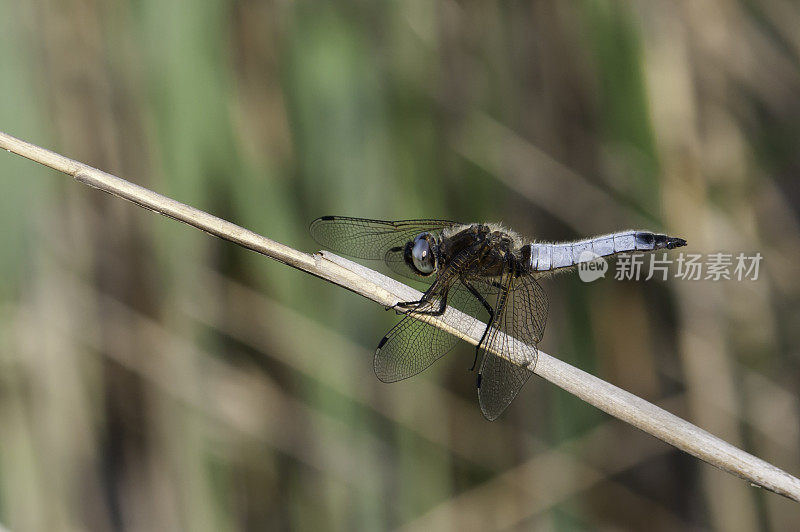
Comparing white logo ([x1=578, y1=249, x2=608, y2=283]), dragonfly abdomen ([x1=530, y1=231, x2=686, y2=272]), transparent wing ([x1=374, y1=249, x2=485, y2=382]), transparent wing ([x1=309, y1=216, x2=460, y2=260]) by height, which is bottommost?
transparent wing ([x1=374, y1=249, x2=485, y2=382])

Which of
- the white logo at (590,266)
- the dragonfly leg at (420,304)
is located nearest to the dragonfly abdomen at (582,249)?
the white logo at (590,266)

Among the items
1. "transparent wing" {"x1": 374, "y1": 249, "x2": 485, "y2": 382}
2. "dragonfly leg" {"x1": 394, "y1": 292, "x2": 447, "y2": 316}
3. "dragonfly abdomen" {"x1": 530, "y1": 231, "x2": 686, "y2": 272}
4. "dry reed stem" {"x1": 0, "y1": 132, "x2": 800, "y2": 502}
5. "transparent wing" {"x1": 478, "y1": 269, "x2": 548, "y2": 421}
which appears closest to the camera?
"dry reed stem" {"x1": 0, "y1": 132, "x2": 800, "y2": 502}

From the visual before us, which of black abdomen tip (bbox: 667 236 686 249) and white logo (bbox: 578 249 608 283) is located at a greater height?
black abdomen tip (bbox: 667 236 686 249)

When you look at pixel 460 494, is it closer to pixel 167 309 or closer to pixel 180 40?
pixel 167 309

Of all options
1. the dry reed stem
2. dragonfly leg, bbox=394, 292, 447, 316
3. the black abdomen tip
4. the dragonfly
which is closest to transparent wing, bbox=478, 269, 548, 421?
the dragonfly

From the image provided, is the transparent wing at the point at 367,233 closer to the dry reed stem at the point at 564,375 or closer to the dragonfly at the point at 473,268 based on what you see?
the dragonfly at the point at 473,268

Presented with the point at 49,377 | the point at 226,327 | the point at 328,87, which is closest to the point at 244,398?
the point at 226,327

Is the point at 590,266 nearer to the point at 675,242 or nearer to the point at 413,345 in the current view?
the point at 675,242

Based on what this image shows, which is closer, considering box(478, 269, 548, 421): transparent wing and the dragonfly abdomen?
box(478, 269, 548, 421): transparent wing

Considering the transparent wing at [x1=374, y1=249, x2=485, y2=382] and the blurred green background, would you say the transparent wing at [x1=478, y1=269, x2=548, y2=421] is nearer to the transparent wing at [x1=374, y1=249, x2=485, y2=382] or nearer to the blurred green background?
the transparent wing at [x1=374, y1=249, x2=485, y2=382]
